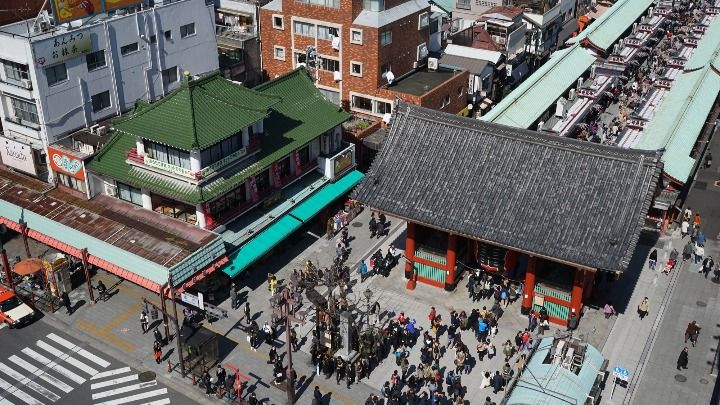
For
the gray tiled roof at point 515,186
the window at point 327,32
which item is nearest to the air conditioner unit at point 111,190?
the gray tiled roof at point 515,186

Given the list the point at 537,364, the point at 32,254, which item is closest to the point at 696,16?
the point at 537,364

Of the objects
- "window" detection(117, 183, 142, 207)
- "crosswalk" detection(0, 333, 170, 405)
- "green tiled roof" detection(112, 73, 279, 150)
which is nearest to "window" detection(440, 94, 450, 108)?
"green tiled roof" detection(112, 73, 279, 150)

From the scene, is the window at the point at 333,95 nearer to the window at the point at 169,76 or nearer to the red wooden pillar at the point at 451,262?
the window at the point at 169,76

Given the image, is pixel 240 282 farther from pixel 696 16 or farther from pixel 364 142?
pixel 696 16

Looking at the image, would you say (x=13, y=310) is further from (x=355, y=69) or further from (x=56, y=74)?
(x=355, y=69)

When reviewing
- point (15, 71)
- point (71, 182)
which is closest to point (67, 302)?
point (71, 182)

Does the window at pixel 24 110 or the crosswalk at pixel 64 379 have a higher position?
the window at pixel 24 110
